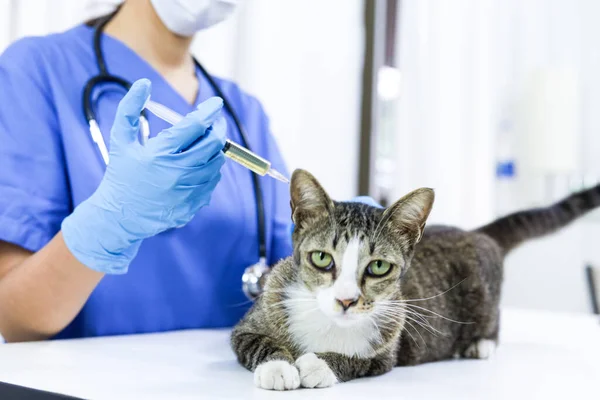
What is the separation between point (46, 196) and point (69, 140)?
0.12m

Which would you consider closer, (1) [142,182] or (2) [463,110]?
(1) [142,182]

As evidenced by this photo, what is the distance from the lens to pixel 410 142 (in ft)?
8.80

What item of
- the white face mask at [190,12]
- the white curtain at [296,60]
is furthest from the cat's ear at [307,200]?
the white curtain at [296,60]

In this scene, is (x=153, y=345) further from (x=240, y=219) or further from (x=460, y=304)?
(x=460, y=304)

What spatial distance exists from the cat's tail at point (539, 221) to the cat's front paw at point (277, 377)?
2.46 ft

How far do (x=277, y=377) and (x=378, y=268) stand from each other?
213mm

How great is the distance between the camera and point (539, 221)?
4.39ft

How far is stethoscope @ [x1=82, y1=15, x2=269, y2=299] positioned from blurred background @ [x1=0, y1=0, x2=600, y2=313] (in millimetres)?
820

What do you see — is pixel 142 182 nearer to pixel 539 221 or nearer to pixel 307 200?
pixel 307 200

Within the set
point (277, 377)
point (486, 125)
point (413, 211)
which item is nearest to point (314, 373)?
point (277, 377)

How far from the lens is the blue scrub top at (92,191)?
1064 millimetres

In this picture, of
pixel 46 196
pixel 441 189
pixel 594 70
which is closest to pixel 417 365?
pixel 46 196

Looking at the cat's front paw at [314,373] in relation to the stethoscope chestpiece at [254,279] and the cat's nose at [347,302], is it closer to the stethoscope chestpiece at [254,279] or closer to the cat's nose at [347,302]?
the cat's nose at [347,302]

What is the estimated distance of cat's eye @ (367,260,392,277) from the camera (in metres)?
0.84
